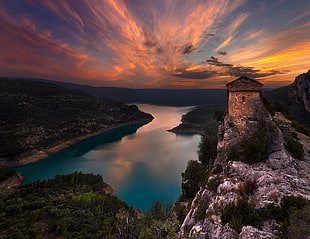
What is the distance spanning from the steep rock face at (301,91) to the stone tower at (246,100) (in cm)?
6093

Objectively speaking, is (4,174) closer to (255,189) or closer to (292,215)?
(255,189)

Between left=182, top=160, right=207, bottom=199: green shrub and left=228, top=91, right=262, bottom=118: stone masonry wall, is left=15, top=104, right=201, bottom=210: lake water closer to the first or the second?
left=182, top=160, right=207, bottom=199: green shrub

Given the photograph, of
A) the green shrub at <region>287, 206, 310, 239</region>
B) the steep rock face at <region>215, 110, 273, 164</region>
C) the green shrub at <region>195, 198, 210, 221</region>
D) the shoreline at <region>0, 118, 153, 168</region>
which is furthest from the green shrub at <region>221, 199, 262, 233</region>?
the shoreline at <region>0, 118, 153, 168</region>

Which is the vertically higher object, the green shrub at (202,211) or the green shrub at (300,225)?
the green shrub at (300,225)

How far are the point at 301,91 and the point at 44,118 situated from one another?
370ft

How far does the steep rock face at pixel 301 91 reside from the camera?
58.4 meters

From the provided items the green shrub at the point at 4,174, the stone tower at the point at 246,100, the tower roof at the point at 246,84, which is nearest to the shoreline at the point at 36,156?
the green shrub at the point at 4,174

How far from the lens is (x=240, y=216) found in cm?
805

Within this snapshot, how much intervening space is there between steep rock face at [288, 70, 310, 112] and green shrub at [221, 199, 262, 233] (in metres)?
67.8

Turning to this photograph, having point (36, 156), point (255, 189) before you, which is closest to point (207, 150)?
point (255, 189)

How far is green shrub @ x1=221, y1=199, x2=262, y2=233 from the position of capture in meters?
7.72

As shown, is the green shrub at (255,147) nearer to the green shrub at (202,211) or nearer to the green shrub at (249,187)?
the green shrub at (249,187)

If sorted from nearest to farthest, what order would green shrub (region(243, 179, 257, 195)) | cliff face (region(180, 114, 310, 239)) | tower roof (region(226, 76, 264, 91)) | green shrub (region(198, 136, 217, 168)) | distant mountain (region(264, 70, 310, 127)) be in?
cliff face (region(180, 114, 310, 239)), green shrub (region(243, 179, 257, 195)), tower roof (region(226, 76, 264, 91)), green shrub (region(198, 136, 217, 168)), distant mountain (region(264, 70, 310, 127))

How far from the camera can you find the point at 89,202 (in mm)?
26156
